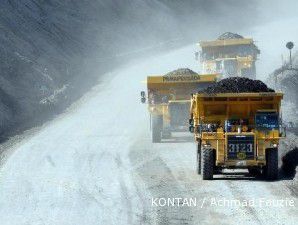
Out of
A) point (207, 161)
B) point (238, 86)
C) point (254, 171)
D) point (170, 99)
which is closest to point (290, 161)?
point (254, 171)

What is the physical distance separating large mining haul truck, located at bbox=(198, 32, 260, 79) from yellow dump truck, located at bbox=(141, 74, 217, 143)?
29.9 ft

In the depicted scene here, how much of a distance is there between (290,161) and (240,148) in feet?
7.80

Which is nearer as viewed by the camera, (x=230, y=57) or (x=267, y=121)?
(x=267, y=121)

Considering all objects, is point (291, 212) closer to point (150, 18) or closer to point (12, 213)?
point (12, 213)

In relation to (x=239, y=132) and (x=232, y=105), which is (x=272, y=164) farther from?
(x=232, y=105)

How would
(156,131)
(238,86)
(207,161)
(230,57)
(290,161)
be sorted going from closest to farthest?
(207,161) → (238,86) → (290,161) → (156,131) → (230,57)

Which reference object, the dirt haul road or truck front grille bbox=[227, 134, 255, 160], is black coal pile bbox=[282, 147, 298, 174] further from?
truck front grille bbox=[227, 134, 255, 160]

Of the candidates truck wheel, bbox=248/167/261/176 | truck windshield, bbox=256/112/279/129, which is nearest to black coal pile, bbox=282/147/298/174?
truck wheel, bbox=248/167/261/176

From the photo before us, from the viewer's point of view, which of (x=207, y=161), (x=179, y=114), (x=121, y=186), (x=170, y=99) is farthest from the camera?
(x=170, y=99)

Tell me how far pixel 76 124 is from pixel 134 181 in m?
11.7

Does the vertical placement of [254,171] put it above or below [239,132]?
below

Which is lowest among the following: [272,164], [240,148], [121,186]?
[121,186]

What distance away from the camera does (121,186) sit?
16.2 meters

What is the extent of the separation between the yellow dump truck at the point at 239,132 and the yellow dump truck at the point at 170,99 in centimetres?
655
